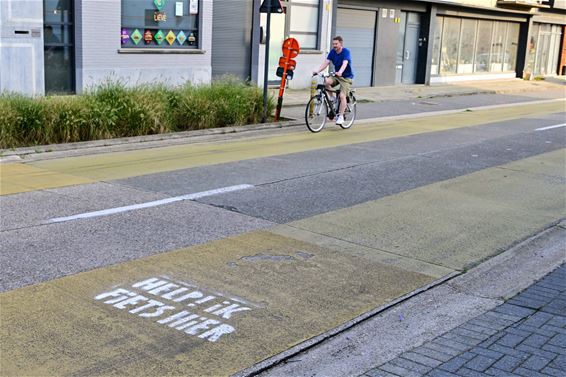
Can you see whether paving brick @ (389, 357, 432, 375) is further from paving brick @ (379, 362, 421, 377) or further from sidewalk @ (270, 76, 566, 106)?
sidewalk @ (270, 76, 566, 106)

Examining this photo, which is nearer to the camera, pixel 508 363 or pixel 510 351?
pixel 508 363

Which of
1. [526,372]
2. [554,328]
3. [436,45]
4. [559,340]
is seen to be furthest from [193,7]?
[526,372]

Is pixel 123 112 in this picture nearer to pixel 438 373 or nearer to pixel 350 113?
pixel 350 113

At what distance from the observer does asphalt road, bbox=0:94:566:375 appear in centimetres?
488

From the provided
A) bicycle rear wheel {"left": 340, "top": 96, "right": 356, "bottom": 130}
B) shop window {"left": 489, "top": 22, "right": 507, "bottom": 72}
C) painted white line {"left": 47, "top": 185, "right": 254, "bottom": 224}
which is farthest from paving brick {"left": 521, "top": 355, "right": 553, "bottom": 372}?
shop window {"left": 489, "top": 22, "right": 507, "bottom": 72}

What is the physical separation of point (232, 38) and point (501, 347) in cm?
1860

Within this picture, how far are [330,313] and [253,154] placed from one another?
7.13 m

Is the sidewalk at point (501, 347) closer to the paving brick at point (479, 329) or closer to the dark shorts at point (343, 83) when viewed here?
the paving brick at point (479, 329)

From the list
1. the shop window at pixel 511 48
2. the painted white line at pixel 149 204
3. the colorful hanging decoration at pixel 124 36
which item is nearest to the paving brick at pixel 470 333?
the painted white line at pixel 149 204

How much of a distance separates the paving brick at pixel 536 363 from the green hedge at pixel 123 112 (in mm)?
9497

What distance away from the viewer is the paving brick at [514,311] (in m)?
5.65

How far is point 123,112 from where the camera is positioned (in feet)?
43.7

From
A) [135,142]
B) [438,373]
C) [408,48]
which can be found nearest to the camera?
[438,373]

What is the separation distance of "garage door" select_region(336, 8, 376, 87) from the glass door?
36.7 ft
